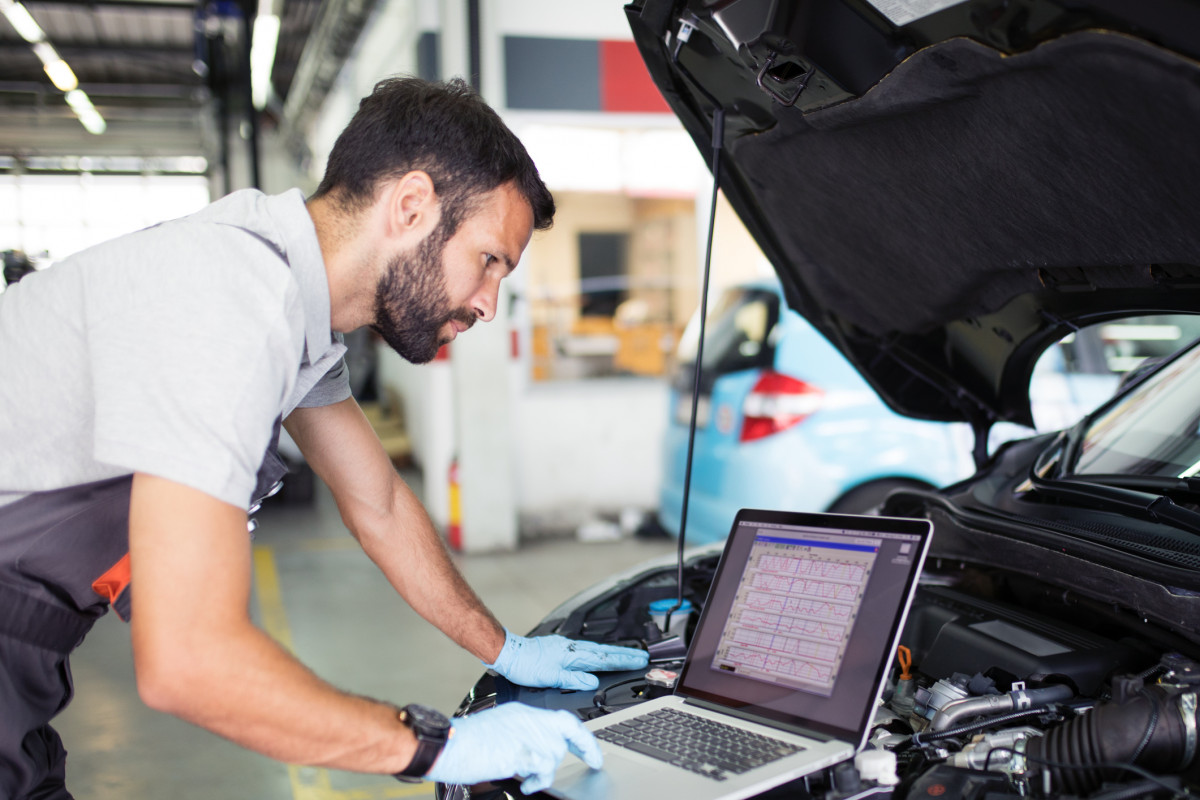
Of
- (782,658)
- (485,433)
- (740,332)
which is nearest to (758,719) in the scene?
(782,658)

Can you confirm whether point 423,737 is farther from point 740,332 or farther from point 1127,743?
point 740,332

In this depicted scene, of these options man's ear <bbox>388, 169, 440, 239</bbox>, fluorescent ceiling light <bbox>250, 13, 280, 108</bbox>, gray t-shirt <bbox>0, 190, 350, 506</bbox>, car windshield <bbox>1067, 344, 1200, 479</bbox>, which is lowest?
car windshield <bbox>1067, 344, 1200, 479</bbox>

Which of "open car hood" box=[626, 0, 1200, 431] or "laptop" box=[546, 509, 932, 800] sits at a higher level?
"open car hood" box=[626, 0, 1200, 431]

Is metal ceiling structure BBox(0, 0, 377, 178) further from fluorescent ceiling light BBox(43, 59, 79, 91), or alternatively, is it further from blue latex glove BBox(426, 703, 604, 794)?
blue latex glove BBox(426, 703, 604, 794)

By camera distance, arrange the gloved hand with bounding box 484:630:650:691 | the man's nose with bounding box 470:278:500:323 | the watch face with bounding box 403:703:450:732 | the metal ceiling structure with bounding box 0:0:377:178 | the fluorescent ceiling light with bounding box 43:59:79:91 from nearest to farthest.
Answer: the watch face with bounding box 403:703:450:732, the man's nose with bounding box 470:278:500:323, the gloved hand with bounding box 484:630:650:691, the metal ceiling structure with bounding box 0:0:377:178, the fluorescent ceiling light with bounding box 43:59:79:91

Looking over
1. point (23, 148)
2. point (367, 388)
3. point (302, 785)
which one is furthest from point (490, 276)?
point (23, 148)

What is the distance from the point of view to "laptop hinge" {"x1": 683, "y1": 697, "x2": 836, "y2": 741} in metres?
1.21

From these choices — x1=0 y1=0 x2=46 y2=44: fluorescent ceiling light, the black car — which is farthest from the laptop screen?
x1=0 y1=0 x2=46 y2=44: fluorescent ceiling light

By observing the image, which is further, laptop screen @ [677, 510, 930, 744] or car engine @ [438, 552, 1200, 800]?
laptop screen @ [677, 510, 930, 744]

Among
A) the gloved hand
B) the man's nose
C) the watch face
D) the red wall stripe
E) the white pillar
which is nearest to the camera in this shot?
the watch face

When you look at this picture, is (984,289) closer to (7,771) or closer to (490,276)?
(490,276)

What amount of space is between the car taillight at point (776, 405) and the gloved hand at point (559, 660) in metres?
2.17

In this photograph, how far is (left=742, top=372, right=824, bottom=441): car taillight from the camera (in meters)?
3.78

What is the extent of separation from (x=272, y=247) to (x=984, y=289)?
1254 millimetres
